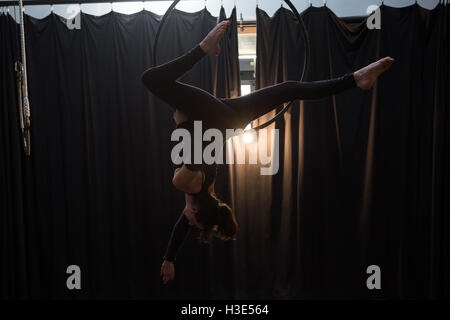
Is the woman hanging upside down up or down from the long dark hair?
up

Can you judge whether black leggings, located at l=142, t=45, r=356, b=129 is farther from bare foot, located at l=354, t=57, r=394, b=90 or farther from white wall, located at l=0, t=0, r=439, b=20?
white wall, located at l=0, t=0, r=439, b=20

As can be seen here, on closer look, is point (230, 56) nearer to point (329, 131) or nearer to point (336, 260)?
point (329, 131)

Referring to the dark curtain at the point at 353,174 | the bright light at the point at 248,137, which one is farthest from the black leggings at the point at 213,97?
the dark curtain at the point at 353,174

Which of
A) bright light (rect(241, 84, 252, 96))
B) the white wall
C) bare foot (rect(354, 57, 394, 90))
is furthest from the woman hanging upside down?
the white wall

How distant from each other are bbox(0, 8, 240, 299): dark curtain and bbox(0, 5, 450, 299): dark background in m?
0.01

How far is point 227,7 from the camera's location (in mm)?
2494

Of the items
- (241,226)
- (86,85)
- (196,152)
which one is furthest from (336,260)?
(86,85)

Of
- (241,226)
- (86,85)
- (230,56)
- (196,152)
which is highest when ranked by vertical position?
(230,56)

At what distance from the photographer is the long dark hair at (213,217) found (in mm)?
1374

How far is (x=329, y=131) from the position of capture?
2.43 meters

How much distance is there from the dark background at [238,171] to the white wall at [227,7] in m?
0.15

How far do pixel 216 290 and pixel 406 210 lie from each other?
1.70 m

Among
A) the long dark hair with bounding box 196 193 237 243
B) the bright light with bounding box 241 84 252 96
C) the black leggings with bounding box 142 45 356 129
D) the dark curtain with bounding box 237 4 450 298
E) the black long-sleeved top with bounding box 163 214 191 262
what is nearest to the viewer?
the black leggings with bounding box 142 45 356 129

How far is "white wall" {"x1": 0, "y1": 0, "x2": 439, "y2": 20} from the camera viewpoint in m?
2.48
